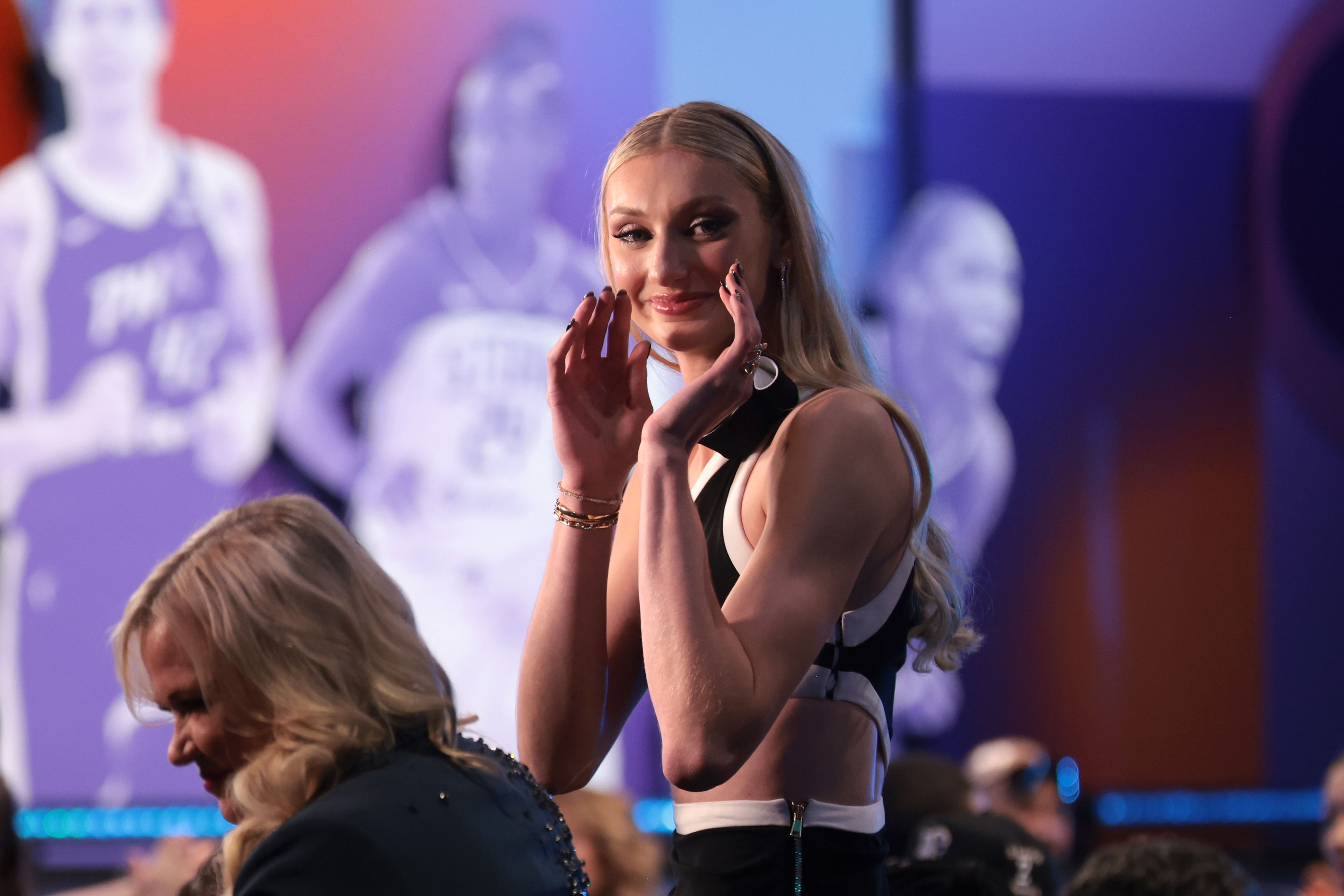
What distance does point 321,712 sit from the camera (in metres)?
1.22

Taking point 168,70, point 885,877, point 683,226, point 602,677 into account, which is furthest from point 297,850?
point 168,70

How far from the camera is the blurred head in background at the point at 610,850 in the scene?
286cm

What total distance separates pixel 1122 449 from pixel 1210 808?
1.49 metres

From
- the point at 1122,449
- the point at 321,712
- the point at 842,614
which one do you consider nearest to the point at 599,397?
the point at 842,614

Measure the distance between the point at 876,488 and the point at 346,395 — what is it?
393cm

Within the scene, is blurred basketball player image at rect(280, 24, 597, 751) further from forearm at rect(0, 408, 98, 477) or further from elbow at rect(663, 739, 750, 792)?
elbow at rect(663, 739, 750, 792)

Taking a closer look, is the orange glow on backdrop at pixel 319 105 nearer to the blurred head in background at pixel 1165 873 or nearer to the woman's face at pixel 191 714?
the blurred head in background at pixel 1165 873

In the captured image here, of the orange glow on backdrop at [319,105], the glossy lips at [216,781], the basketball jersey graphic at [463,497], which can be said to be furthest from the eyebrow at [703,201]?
the orange glow on backdrop at [319,105]

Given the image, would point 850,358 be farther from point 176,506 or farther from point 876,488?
point 176,506

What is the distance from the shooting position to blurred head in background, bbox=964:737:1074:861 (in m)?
3.94

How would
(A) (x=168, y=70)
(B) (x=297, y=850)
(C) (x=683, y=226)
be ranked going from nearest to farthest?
(B) (x=297, y=850), (C) (x=683, y=226), (A) (x=168, y=70)

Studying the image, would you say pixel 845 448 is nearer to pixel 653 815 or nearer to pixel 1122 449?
pixel 653 815

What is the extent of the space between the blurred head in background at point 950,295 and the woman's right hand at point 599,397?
4.16 m

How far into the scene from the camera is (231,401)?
495 cm
